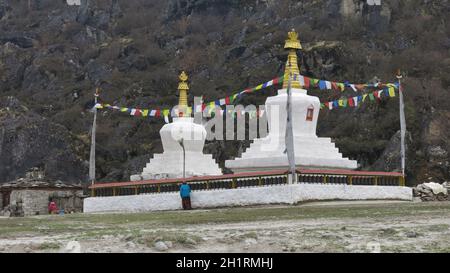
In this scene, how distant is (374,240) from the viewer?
16.4 metres

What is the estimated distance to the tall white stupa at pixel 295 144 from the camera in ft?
115

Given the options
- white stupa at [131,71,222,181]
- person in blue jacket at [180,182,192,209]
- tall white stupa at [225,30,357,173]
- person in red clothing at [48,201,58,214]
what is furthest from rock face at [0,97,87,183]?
person in blue jacket at [180,182,192,209]

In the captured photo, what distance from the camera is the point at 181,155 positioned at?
41.8m

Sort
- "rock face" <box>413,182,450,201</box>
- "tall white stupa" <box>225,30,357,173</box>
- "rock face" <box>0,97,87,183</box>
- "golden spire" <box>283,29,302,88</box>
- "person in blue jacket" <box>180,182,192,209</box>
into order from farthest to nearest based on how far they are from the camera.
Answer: "rock face" <box>0,97,87,183</box>
"golden spire" <box>283,29,302,88</box>
"tall white stupa" <box>225,30,357,173</box>
"rock face" <box>413,182,450,201</box>
"person in blue jacket" <box>180,182,192,209</box>

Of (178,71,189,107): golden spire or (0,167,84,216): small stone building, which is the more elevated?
(178,71,189,107): golden spire

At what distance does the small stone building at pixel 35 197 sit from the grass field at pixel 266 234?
1796 centimetres

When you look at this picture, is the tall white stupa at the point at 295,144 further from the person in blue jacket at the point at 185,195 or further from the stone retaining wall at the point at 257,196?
the person in blue jacket at the point at 185,195

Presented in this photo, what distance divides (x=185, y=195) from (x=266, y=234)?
14958 millimetres

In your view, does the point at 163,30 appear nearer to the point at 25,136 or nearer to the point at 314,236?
the point at 25,136

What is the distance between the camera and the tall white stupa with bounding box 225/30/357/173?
35.1 m

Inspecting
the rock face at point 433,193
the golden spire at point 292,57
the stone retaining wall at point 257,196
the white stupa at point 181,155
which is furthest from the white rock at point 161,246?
the white stupa at point 181,155

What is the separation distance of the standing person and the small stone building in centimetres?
1060

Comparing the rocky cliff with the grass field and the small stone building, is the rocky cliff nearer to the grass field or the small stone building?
the small stone building

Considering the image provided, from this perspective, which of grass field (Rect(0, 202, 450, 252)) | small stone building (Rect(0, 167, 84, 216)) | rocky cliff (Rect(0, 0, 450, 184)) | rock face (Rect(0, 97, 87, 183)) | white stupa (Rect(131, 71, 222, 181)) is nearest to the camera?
grass field (Rect(0, 202, 450, 252))
